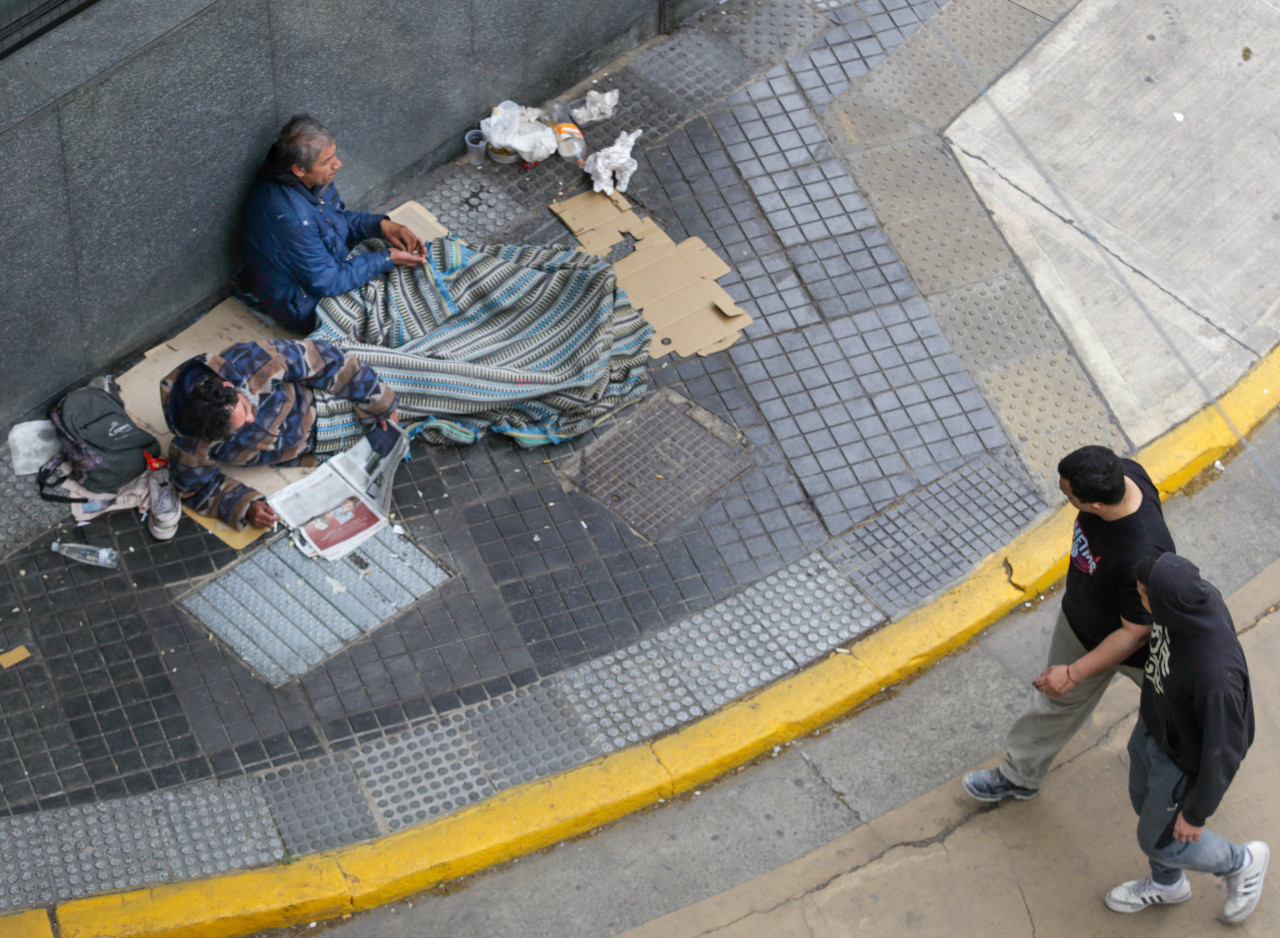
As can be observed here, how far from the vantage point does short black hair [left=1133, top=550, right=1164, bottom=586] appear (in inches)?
154

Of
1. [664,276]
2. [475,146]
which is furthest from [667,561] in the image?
[475,146]

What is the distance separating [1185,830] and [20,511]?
462 cm

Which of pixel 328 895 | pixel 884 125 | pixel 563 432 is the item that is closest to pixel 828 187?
pixel 884 125

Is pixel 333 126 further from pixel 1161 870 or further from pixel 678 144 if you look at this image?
pixel 1161 870

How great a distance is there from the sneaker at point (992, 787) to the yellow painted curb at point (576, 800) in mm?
547

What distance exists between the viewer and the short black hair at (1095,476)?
3982mm

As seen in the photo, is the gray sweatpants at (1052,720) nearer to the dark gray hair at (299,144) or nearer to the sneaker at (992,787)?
the sneaker at (992,787)

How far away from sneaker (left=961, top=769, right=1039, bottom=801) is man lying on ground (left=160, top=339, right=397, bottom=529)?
2.82 m

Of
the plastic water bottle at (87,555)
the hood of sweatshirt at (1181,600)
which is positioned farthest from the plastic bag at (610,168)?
the hood of sweatshirt at (1181,600)

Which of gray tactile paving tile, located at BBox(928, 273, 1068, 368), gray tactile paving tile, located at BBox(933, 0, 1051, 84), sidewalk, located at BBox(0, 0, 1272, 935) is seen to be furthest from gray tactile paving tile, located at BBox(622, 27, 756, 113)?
gray tactile paving tile, located at BBox(928, 273, 1068, 368)

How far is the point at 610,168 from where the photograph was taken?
685cm

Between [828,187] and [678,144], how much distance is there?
834mm

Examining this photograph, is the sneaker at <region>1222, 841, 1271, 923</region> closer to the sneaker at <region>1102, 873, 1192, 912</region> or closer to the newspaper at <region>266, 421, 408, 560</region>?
the sneaker at <region>1102, 873, 1192, 912</region>

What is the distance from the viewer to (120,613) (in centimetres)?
529
